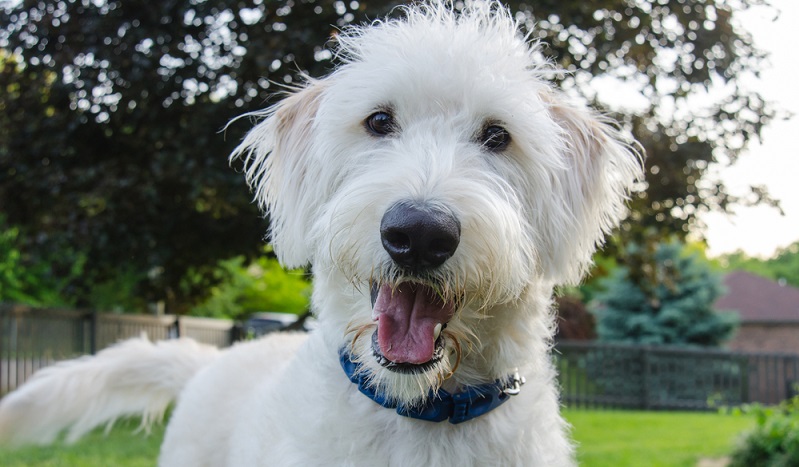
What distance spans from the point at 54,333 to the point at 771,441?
11191mm

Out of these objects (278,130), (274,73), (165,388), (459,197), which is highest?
(274,73)

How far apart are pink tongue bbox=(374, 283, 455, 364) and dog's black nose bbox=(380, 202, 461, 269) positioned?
15 cm

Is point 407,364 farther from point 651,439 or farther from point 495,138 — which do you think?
point 651,439

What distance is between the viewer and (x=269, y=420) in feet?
8.11

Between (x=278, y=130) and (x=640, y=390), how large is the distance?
20912 millimetres

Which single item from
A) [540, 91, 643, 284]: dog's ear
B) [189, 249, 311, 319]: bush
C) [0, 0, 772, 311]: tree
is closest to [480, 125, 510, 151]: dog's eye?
[540, 91, 643, 284]: dog's ear

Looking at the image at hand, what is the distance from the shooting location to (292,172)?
2555mm

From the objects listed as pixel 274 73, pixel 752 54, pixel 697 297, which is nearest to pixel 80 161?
pixel 274 73

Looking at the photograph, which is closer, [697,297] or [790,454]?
[790,454]

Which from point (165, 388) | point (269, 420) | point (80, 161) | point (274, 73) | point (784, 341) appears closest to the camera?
point (269, 420)

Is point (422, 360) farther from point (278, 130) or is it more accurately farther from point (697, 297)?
point (697, 297)

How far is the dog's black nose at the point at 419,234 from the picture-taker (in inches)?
70.7

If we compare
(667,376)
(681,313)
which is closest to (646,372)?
(667,376)

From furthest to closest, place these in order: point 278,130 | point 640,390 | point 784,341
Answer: point 784,341 < point 640,390 < point 278,130
